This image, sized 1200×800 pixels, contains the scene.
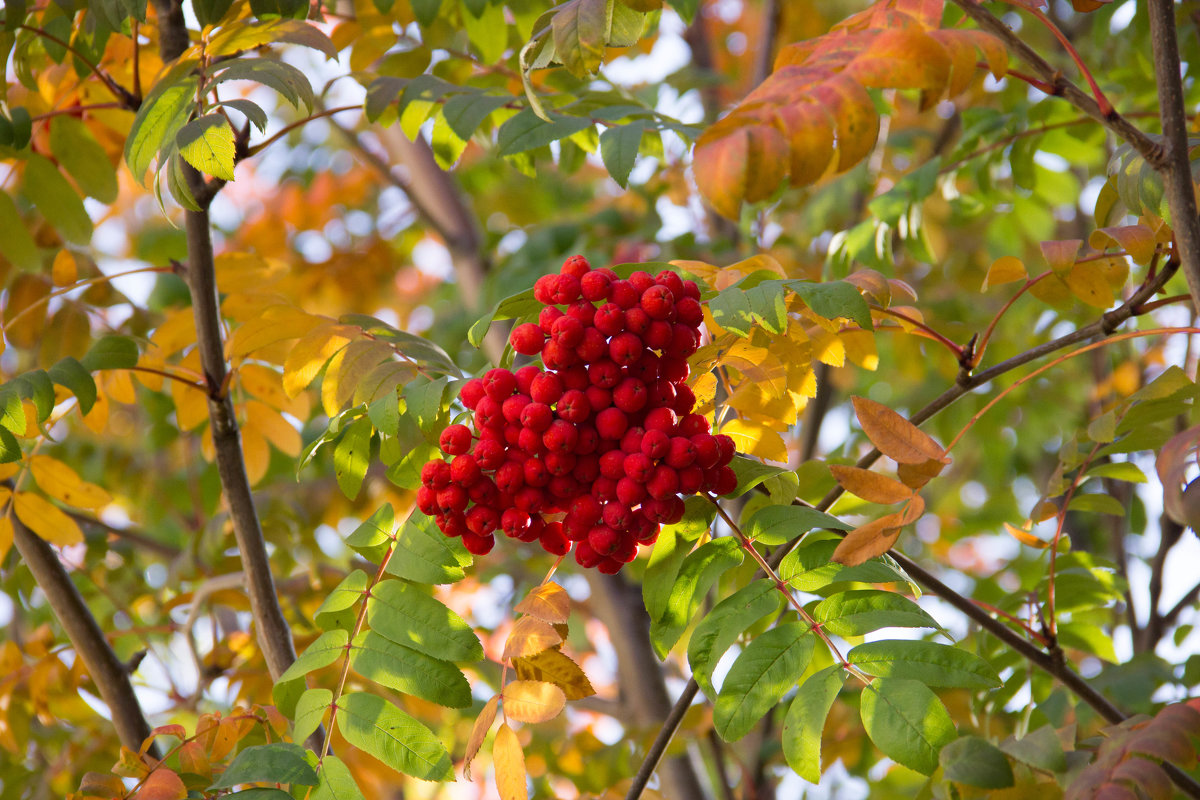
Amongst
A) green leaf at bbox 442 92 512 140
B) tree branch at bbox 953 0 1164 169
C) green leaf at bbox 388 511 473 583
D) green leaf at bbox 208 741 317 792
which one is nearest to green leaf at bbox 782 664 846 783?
green leaf at bbox 388 511 473 583

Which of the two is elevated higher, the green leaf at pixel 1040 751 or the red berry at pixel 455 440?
the red berry at pixel 455 440

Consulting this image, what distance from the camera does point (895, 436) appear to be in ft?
3.91

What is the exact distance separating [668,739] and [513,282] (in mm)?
1865

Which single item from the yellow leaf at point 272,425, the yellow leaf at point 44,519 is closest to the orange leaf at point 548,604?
the yellow leaf at point 272,425

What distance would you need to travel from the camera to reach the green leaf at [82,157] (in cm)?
201

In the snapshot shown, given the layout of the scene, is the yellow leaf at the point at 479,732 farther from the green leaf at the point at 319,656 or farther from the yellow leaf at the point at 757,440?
the yellow leaf at the point at 757,440

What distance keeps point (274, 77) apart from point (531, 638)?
90cm

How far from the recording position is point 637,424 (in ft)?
4.14

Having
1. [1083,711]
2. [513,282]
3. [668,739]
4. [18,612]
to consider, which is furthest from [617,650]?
[18,612]

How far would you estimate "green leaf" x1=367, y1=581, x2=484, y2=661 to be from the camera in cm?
130

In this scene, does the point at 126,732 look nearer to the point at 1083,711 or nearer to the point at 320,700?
the point at 320,700

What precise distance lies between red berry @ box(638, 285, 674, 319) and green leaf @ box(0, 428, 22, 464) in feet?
3.22

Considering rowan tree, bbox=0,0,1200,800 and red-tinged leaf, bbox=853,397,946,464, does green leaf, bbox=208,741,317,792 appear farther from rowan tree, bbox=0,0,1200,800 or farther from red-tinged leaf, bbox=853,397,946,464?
red-tinged leaf, bbox=853,397,946,464

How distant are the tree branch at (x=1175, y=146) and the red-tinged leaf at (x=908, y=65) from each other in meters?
0.27
